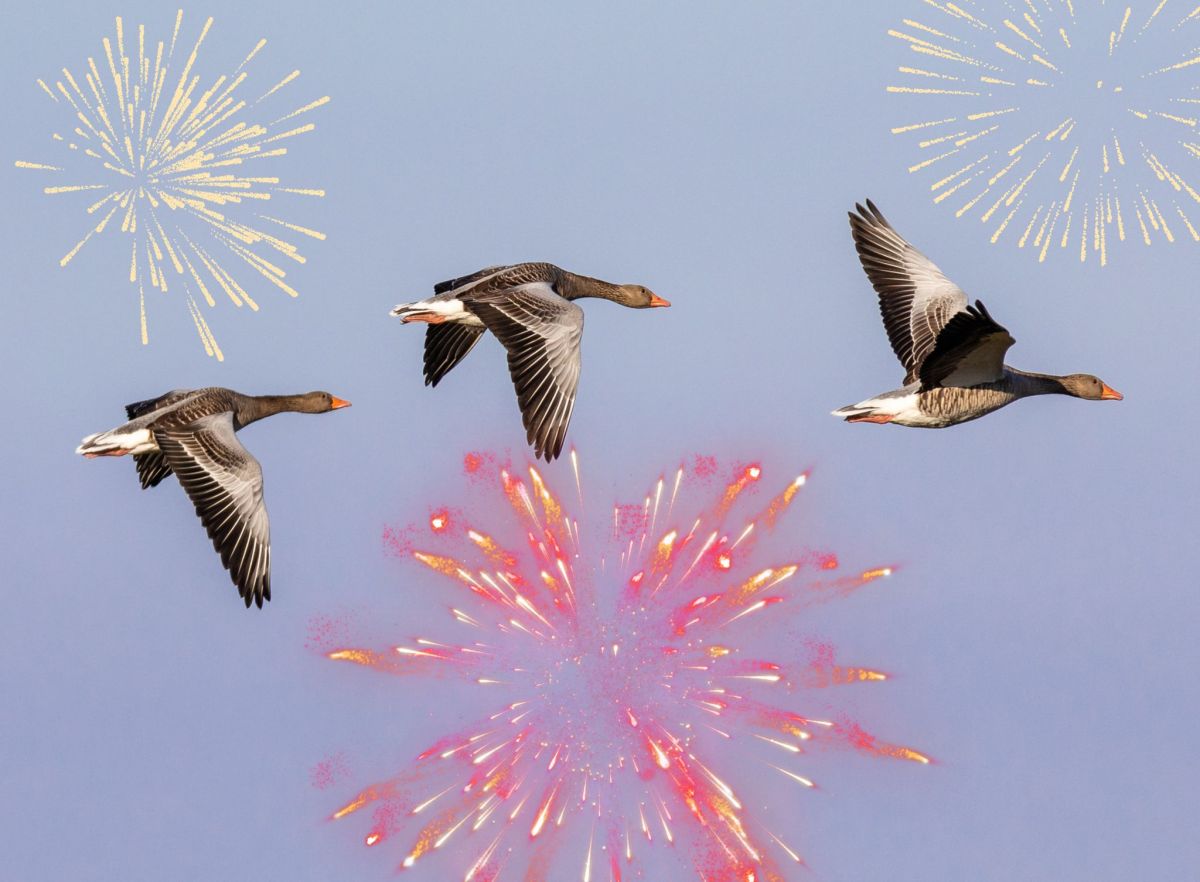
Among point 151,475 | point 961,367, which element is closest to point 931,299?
point 961,367

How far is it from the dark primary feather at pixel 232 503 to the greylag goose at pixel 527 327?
483 centimetres

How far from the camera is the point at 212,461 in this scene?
109 ft

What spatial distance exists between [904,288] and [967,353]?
5.54 metres

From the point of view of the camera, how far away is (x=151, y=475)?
35.5 m

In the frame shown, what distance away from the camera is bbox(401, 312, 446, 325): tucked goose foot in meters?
36.8

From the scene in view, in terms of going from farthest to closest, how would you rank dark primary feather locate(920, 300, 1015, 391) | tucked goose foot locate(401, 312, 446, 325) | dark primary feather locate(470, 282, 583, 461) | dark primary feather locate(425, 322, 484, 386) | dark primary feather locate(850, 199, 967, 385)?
dark primary feather locate(425, 322, 484, 386), dark primary feather locate(850, 199, 967, 385), tucked goose foot locate(401, 312, 446, 325), dark primary feather locate(470, 282, 583, 461), dark primary feather locate(920, 300, 1015, 391)

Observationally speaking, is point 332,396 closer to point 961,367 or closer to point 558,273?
point 558,273

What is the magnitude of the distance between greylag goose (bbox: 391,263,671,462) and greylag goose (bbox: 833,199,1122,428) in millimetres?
5345

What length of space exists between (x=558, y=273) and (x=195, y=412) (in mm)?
7941

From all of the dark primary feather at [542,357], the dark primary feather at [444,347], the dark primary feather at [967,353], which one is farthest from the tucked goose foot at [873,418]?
the dark primary feather at [444,347]

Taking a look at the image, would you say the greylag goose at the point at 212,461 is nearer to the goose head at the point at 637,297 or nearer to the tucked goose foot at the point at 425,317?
the tucked goose foot at the point at 425,317

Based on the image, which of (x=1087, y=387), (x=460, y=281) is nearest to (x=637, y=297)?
(x=460, y=281)

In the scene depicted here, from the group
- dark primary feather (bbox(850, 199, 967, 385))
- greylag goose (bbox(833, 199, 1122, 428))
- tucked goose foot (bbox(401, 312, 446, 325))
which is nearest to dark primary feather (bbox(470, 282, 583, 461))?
tucked goose foot (bbox(401, 312, 446, 325))

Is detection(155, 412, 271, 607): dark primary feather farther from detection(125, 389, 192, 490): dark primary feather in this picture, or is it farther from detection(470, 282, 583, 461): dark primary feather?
detection(470, 282, 583, 461): dark primary feather
